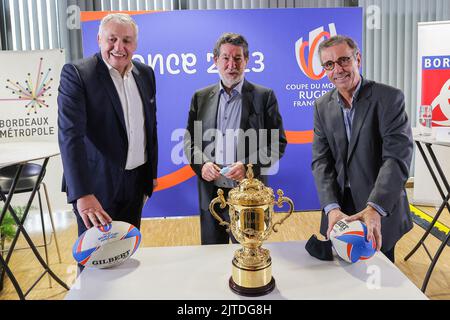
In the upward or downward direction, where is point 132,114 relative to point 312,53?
downward

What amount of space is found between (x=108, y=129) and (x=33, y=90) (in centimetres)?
226

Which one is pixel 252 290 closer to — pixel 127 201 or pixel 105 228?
pixel 105 228

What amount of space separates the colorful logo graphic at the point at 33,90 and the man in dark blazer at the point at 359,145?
9.41 feet

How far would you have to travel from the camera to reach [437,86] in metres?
4.35

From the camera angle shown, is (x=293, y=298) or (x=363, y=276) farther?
(x=363, y=276)

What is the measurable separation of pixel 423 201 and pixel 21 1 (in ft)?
16.5

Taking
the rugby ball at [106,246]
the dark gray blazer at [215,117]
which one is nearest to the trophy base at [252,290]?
the rugby ball at [106,246]

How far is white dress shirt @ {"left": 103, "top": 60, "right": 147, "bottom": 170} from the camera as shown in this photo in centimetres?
215

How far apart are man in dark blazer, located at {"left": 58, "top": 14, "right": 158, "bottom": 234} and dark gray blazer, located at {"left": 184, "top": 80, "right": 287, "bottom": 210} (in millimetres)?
292

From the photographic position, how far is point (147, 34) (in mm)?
3852

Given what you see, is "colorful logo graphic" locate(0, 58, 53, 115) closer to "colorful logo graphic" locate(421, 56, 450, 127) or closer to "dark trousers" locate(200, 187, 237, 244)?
"dark trousers" locate(200, 187, 237, 244)

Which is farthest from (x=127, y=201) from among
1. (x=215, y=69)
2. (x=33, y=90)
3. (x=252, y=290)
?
(x=33, y=90)
